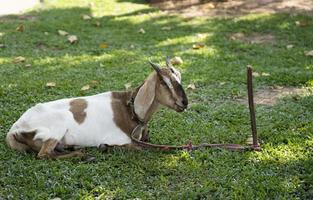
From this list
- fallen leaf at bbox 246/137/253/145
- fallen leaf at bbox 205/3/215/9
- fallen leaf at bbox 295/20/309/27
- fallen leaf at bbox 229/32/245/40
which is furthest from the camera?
fallen leaf at bbox 205/3/215/9

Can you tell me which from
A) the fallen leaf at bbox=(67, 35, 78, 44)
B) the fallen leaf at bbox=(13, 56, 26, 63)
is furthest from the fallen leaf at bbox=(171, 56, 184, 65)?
the fallen leaf at bbox=(13, 56, 26, 63)

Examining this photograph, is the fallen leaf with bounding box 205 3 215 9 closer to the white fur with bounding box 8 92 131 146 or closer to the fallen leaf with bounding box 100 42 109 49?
the fallen leaf with bounding box 100 42 109 49

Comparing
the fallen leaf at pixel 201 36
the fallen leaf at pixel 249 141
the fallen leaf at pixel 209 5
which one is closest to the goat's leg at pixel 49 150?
the fallen leaf at pixel 249 141

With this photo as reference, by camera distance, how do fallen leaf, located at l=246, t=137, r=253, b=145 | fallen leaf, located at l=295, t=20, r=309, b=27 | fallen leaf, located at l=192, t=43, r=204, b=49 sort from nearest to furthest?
fallen leaf, located at l=246, t=137, r=253, b=145
fallen leaf, located at l=192, t=43, r=204, b=49
fallen leaf, located at l=295, t=20, r=309, b=27

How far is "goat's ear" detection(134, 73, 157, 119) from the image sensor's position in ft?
16.1

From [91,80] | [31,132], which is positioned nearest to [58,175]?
[31,132]

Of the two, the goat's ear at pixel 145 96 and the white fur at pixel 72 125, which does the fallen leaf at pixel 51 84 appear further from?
the goat's ear at pixel 145 96

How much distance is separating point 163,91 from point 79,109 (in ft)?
2.79

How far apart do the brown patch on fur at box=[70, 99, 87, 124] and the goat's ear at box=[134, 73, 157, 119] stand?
52cm

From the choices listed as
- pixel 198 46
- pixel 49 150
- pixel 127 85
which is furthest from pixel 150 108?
pixel 198 46

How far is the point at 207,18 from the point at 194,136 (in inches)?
239

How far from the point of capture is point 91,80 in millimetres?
7316

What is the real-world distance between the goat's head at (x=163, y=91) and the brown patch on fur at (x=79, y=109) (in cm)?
53

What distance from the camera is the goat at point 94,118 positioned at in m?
4.79
